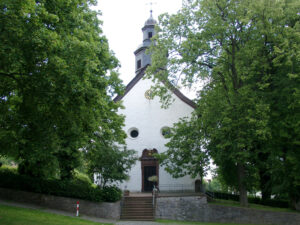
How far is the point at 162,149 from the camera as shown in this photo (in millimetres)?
25578

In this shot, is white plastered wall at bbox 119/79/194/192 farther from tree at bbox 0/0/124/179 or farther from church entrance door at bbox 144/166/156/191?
tree at bbox 0/0/124/179

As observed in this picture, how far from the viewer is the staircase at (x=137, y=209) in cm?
Result: 1756

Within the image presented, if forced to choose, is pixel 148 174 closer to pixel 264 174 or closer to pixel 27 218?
A: pixel 264 174

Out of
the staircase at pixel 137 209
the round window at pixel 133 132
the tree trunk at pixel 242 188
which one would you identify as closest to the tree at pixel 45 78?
the staircase at pixel 137 209

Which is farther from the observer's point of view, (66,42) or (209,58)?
(209,58)

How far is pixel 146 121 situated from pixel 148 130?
842mm

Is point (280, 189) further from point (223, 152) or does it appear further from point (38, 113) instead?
point (38, 113)

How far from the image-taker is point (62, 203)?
17.0m

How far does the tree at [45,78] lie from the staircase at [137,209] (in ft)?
22.7

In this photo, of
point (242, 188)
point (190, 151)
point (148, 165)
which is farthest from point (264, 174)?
point (148, 165)

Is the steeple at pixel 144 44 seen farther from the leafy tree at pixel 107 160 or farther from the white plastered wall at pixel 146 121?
the leafy tree at pixel 107 160

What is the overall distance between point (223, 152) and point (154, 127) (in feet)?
30.0

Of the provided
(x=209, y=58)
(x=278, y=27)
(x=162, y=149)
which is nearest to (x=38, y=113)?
(x=209, y=58)

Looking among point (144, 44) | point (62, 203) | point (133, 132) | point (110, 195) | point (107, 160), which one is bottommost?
point (62, 203)
